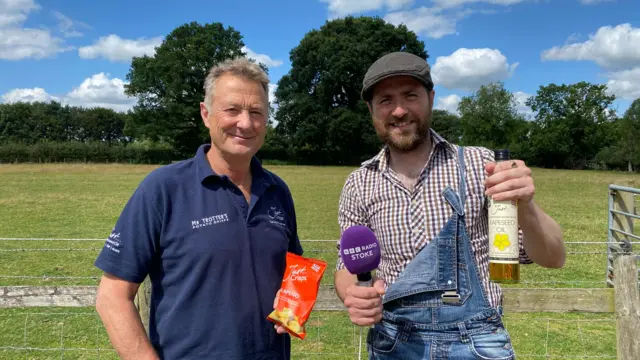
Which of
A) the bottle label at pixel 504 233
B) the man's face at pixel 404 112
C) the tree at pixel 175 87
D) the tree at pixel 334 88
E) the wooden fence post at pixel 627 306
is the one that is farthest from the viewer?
the tree at pixel 175 87

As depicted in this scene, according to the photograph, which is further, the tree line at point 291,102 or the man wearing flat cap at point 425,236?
the tree line at point 291,102

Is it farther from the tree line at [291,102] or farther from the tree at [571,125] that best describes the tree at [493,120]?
the tree line at [291,102]

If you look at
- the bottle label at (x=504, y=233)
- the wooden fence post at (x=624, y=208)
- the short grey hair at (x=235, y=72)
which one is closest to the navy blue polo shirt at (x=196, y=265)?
the short grey hair at (x=235, y=72)

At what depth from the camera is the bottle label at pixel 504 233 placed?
6.33ft

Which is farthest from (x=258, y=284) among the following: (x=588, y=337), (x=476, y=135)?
(x=476, y=135)

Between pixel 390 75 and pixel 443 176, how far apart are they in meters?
0.59

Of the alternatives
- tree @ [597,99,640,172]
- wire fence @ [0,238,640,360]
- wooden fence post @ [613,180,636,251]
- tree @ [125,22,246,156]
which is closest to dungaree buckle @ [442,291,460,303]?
wire fence @ [0,238,640,360]

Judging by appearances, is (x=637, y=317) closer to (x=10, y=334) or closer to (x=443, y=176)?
(x=443, y=176)

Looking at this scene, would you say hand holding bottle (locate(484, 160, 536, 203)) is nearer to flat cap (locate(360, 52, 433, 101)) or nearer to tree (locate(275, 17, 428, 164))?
flat cap (locate(360, 52, 433, 101))

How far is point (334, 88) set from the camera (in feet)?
173

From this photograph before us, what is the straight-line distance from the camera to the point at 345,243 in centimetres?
207

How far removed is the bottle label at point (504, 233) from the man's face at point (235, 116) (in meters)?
1.30

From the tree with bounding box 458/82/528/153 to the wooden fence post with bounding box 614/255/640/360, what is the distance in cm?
7538

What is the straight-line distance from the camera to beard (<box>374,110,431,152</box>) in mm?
2463
